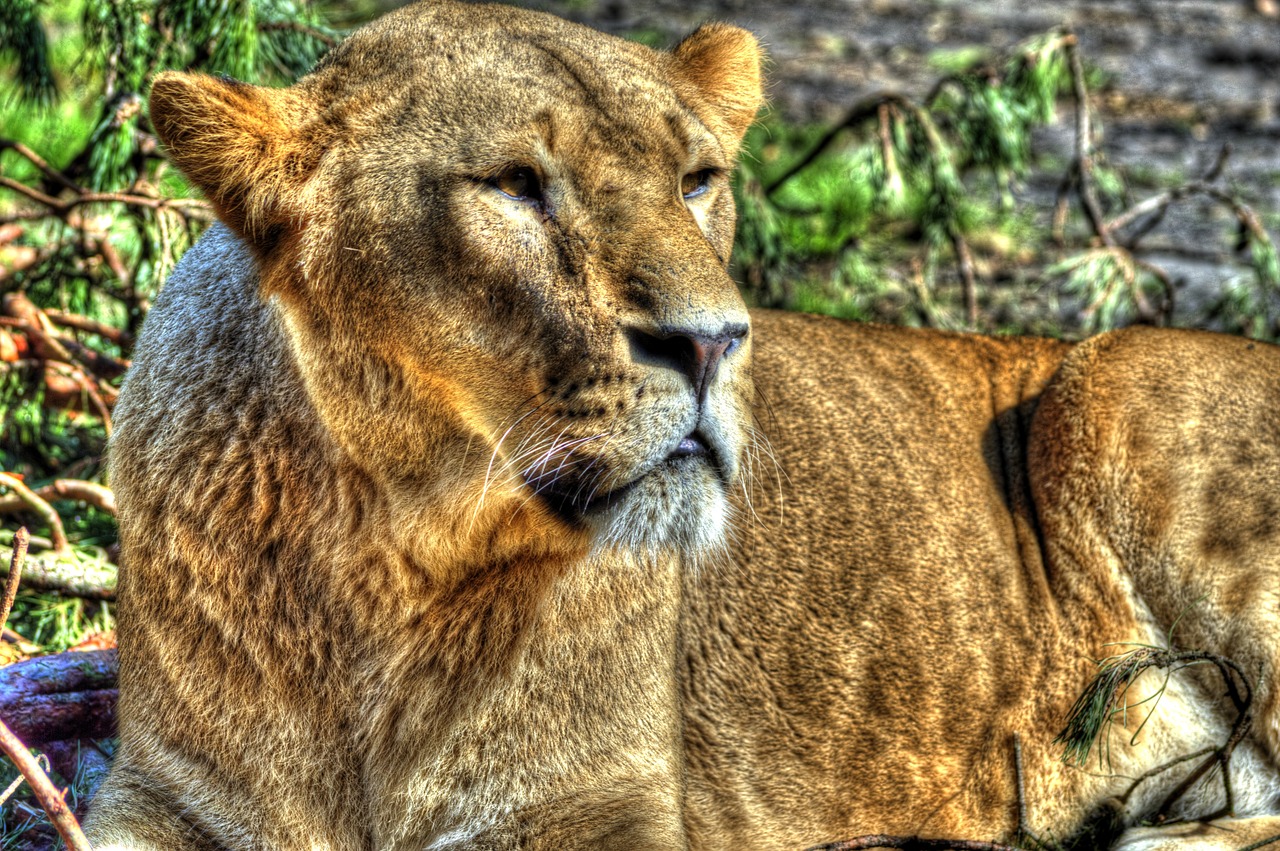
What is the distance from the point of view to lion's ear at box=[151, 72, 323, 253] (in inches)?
93.7

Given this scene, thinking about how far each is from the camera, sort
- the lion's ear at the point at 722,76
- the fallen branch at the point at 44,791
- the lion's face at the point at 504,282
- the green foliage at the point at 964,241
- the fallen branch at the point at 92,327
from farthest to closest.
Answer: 1. the green foliage at the point at 964,241
2. the fallen branch at the point at 92,327
3. the lion's ear at the point at 722,76
4. the lion's face at the point at 504,282
5. the fallen branch at the point at 44,791

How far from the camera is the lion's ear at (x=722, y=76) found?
3057 millimetres

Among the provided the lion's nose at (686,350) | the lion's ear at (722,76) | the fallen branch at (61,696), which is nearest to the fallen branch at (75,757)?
the fallen branch at (61,696)

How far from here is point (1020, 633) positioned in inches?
143

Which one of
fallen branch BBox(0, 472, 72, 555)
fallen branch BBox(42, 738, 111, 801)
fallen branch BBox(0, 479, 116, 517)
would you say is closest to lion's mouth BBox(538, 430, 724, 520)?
fallen branch BBox(42, 738, 111, 801)

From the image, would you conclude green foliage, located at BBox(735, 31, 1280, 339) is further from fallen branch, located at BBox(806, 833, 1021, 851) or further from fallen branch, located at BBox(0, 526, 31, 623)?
fallen branch, located at BBox(0, 526, 31, 623)

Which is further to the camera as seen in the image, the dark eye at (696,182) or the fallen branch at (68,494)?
the fallen branch at (68,494)

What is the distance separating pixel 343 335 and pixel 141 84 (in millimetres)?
2510

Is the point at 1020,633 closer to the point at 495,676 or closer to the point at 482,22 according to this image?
the point at 495,676

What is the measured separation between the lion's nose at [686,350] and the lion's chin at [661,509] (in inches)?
6.9

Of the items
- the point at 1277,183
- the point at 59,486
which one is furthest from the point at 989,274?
the point at 59,486

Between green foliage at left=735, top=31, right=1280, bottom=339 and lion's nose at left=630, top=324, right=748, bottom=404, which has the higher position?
lion's nose at left=630, top=324, right=748, bottom=404

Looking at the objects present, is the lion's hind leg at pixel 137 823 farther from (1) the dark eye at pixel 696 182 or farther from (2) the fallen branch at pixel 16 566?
(1) the dark eye at pixel 696 182

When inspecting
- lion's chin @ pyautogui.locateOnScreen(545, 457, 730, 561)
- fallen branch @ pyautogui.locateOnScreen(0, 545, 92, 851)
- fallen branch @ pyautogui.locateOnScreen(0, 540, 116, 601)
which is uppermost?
lion's chin @ pyautogui.locateOnScreen(545, 457, 730, 561)
